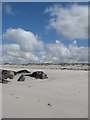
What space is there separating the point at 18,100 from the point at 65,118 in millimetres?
2202

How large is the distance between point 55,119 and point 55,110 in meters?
0.67

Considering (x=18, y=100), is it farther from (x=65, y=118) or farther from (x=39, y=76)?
(x=39, y=76)

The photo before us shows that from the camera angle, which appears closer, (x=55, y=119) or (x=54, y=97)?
(x=55, y=119)

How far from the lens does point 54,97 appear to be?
7.77 m

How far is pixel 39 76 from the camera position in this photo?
50.2ft

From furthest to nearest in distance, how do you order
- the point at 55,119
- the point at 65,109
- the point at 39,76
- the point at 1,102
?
1. the point at 39,76
2. the point at 1,102
3. the point at 65,109
4. the point at 55,119

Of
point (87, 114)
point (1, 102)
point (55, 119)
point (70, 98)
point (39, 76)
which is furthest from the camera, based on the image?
point (39, 76)

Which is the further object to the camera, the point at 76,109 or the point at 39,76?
the point at 39,76

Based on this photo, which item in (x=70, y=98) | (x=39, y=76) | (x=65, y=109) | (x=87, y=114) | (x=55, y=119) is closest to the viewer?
(x=55, y=119)

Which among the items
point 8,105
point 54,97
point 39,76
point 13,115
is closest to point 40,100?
point 54,97

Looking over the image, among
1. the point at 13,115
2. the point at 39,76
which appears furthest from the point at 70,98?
the point at 39,76

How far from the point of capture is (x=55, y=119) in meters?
5.44

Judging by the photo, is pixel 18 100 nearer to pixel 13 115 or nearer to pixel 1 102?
pixel 1 102

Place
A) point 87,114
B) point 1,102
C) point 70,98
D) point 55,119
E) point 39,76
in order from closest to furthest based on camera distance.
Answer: point 55,119 → point 87,114 → point 1,102 → point 70,98 → point 39,76
